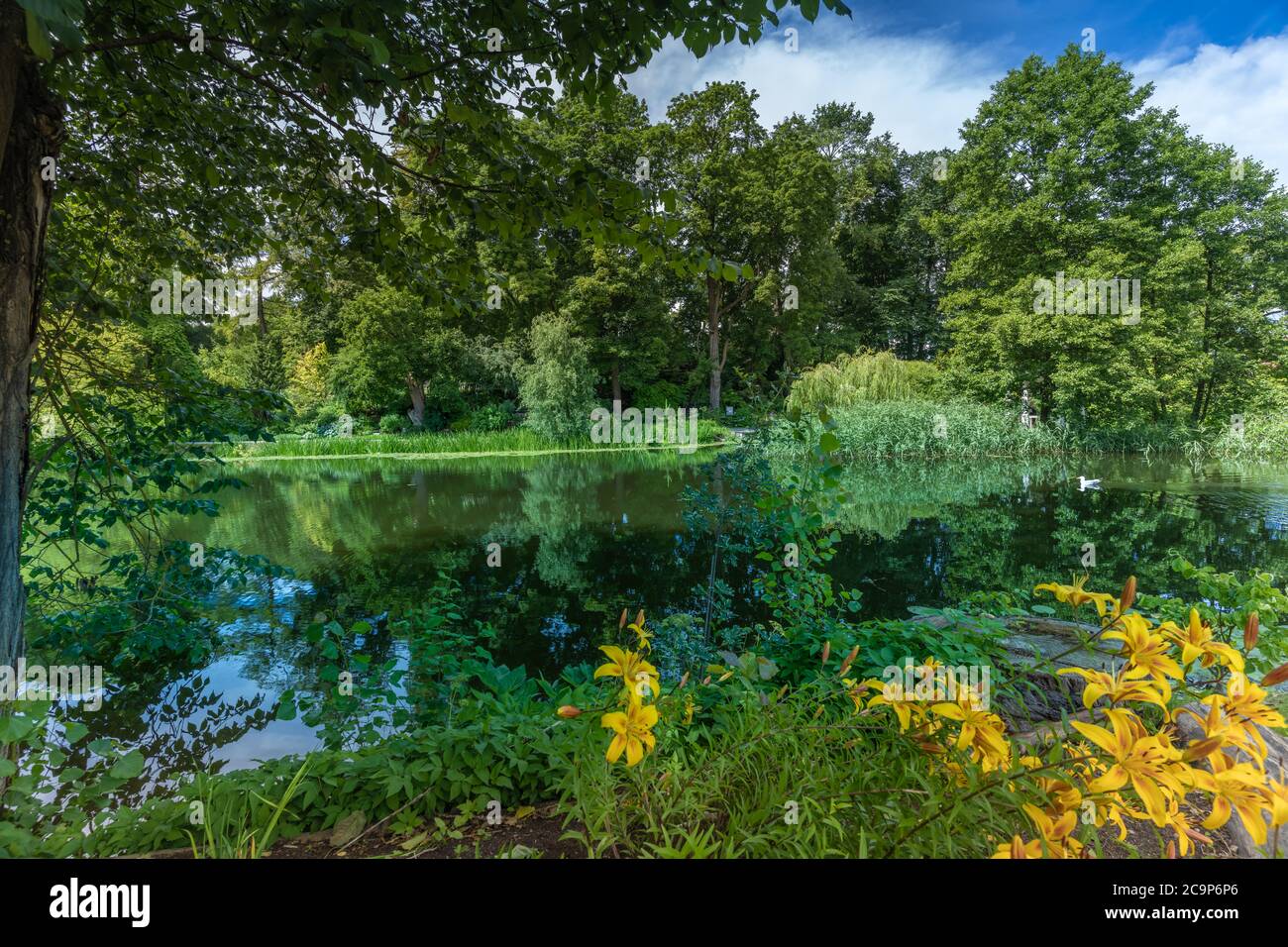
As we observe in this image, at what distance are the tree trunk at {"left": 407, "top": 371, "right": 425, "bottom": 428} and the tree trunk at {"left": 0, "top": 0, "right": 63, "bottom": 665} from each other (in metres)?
24.0

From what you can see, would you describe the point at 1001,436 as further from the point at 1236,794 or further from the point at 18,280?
the point at 18,280

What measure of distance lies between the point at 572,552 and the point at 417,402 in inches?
798

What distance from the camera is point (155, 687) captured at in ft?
12.1

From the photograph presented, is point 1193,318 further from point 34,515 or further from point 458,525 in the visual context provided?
point 34,515

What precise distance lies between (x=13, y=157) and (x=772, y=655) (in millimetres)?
3316

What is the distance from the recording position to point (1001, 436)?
1720 cm

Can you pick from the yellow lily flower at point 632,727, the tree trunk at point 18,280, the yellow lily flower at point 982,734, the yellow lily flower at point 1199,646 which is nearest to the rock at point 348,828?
the yellow lily flower at point 632,727

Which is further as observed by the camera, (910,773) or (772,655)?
(772,655)

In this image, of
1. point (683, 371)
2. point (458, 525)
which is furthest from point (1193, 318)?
point (458, 525)

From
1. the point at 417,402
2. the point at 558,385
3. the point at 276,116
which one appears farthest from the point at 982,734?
the point at 417,402

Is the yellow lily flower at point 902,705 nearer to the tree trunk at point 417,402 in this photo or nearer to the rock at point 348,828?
the rock at point 348,828

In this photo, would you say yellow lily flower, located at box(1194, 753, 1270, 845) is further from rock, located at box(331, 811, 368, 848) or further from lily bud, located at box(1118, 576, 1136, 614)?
rock, located at box(331, 811, 368, 848)

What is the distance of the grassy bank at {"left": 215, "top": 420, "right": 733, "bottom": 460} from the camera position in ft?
68.9
